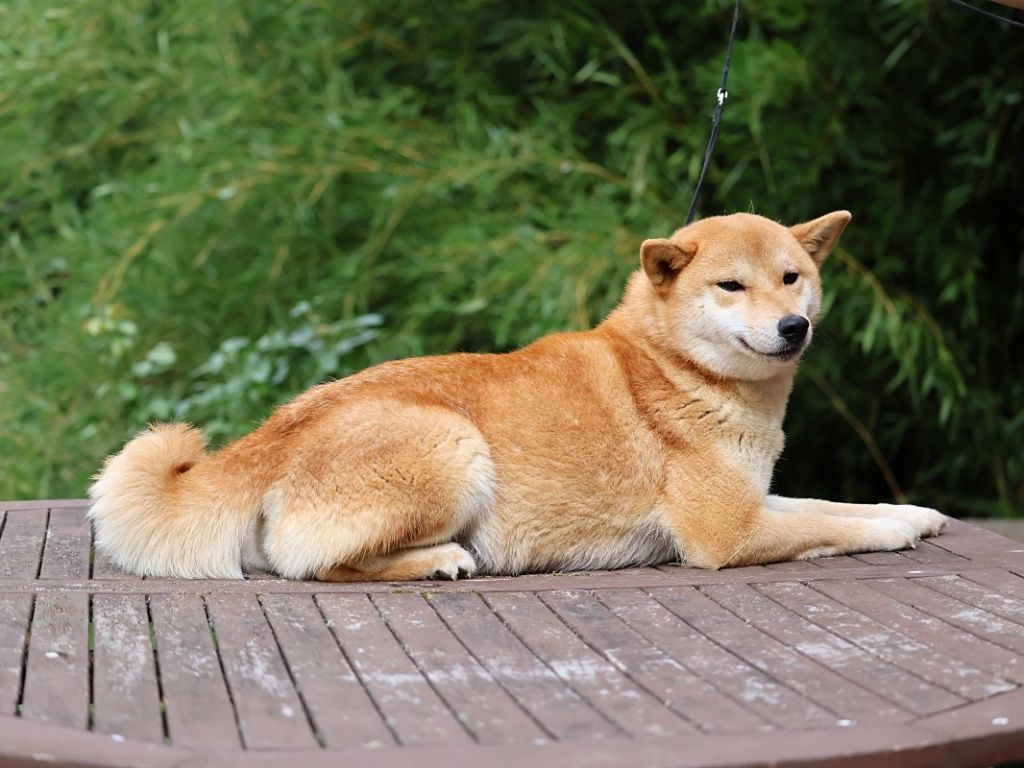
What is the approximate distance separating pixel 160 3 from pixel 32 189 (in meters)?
1.01

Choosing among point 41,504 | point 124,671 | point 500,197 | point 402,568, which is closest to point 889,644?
point 402,568

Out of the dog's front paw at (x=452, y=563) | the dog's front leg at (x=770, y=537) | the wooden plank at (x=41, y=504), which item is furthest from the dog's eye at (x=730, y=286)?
the wooden plank at (x=41, y=504)

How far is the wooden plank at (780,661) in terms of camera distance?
203cm

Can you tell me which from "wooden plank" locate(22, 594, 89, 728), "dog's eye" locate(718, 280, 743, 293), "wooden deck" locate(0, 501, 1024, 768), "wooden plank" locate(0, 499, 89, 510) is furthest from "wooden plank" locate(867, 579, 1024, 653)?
"wooden plank" locate(0, 499, 89, 510)

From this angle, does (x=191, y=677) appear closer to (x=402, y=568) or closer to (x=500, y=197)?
(x=402, y=568)

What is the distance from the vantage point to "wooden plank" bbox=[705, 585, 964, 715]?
2.08 metres

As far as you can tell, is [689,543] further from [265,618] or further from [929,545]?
[265,618]

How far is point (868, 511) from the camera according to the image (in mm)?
3244

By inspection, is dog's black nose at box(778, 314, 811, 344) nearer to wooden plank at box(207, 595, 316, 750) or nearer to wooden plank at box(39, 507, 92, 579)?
wooden plank at box(207, 595, 316, 750)

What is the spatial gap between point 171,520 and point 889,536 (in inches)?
65.4

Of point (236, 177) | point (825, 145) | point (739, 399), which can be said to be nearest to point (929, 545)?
point (739, 399)

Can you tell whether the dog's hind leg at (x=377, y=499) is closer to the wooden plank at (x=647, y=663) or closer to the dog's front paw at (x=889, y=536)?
the wooden plank at (x=647, y=663)

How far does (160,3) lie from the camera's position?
5.38 metres

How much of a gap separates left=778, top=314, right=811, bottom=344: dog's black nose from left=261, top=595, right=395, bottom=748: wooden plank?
119cm
